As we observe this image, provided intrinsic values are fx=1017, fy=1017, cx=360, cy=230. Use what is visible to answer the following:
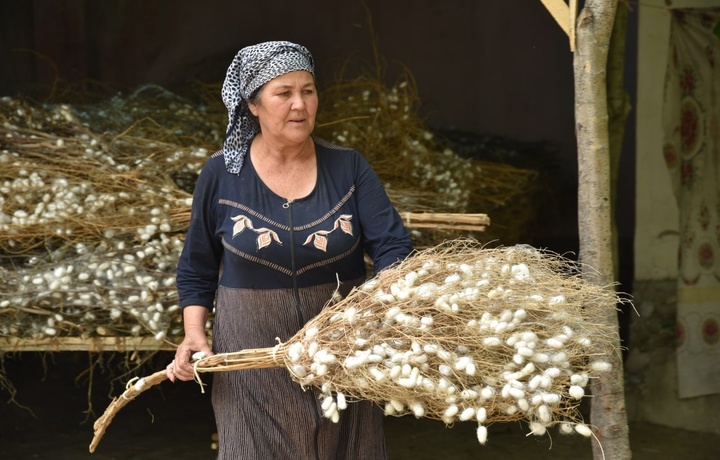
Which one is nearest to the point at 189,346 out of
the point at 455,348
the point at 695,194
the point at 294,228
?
the point at 294,228

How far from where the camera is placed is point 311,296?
275 centimetres

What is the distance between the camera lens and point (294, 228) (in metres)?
2.69

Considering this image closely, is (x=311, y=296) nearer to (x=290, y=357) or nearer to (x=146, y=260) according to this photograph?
(x=290, y=357)

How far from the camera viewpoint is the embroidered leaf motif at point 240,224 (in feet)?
8.87

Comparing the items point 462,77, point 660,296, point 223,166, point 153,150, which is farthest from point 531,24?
point 223,166

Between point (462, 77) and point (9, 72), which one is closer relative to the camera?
point (9, 72)

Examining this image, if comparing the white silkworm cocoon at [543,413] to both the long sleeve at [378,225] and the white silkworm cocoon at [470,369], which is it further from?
the long sleeve at [378,225]

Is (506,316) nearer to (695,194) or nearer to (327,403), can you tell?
(327,403)

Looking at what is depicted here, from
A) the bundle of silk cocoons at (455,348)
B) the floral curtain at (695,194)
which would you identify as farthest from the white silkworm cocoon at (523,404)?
the floral curtain at (695,194)

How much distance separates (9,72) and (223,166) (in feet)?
12.0

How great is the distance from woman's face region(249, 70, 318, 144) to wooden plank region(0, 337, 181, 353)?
4.42 feet

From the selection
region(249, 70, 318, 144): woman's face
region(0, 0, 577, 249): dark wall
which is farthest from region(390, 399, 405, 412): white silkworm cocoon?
region(0, 0, 577, 249): dark wall

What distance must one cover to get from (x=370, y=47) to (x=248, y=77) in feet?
12.0

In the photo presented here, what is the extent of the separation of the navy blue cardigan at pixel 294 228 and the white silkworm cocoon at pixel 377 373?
45 cm
